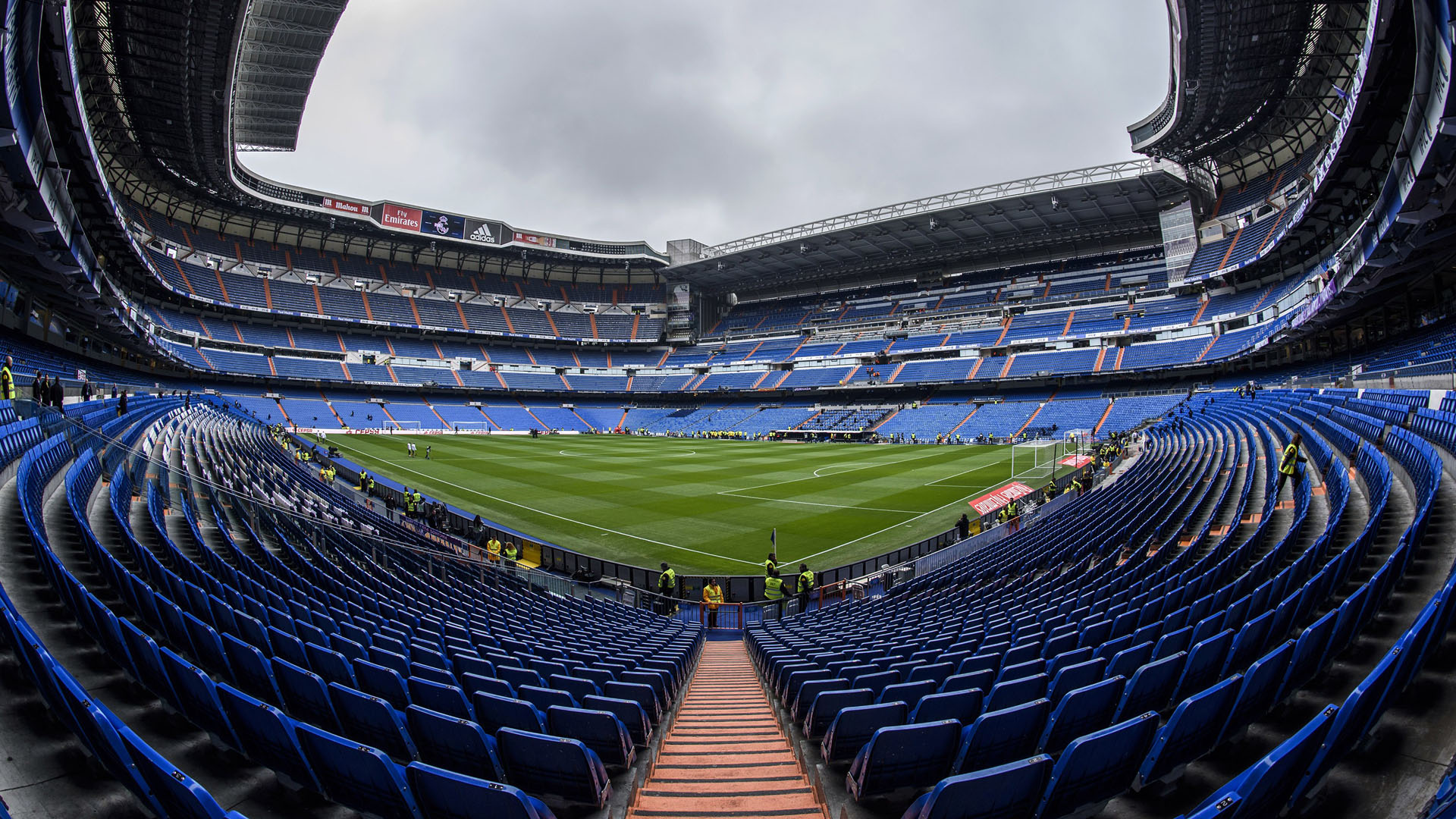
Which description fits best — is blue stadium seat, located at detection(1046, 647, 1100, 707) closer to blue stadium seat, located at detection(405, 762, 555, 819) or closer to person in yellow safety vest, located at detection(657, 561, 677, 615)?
blue stadium seat, located at detection(405, 762, 555, 819)

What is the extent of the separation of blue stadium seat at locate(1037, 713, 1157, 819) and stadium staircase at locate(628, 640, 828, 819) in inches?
53.2

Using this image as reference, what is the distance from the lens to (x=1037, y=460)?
34188 millimetres

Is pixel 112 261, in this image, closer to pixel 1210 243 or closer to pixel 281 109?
pixel 281 109

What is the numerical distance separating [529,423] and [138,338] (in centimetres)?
3506

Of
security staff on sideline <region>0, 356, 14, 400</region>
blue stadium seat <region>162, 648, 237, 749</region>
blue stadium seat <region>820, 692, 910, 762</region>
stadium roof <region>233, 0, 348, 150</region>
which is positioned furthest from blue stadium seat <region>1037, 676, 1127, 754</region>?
stadium roof <region>233, 0, 348, 150</region>

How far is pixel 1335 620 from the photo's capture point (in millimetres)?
3949

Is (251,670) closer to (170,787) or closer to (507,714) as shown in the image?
(507,714)

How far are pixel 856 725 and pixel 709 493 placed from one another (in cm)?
2503

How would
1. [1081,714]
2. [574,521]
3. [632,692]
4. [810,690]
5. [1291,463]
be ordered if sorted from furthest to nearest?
1. [574,521]
2. [1291,463]
3. [810,690]
4. [632,692]
5. [1081,714]

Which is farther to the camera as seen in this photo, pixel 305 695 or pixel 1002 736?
pixel 305 695

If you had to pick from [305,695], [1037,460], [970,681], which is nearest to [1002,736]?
[970,681]

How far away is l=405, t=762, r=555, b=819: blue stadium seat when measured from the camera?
270 cm

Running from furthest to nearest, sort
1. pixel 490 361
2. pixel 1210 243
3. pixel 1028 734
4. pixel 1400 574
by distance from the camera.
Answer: pixel 490 361 < pixel 1210 243 < pixel 1400 574 < pixel 1028 734

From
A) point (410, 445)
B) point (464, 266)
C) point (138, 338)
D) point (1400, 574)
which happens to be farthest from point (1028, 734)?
point (464, 266)
